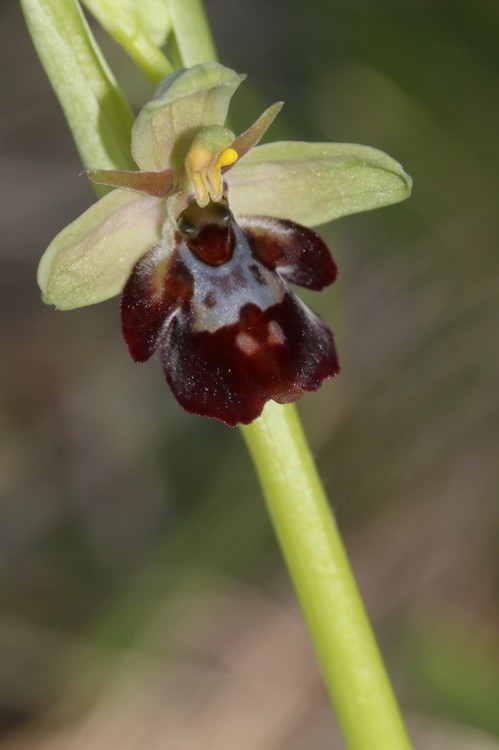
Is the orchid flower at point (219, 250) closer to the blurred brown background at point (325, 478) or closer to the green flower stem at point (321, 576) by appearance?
the green flower stem at point (321, 576)

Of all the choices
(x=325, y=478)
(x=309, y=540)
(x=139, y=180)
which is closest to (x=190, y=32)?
(x=139, y=180)

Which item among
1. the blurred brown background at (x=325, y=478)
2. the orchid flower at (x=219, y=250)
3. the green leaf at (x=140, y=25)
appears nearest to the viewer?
the orchid flower at (x=219, y=250)

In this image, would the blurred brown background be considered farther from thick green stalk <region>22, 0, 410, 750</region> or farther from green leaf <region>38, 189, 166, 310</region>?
green leaf <region>38, 189, 166, 310</region>

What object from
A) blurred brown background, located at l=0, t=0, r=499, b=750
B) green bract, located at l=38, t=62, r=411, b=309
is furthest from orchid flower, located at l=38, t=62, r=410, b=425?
blurred brown background, located at l=0, t=0, r=499, b=750

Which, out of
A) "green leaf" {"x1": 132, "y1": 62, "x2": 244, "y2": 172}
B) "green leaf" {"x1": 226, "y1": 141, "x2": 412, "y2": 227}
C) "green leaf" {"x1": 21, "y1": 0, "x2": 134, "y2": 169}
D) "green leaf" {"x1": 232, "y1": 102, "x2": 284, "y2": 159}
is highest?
"green leaf" {"x1": 21, "y1": 0, "x2": 134, "y2": 169}

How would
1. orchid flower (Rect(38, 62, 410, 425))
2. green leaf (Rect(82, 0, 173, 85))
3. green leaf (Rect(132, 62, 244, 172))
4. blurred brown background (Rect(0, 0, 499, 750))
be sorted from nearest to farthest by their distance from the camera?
green leaf (Rect(132, 62, 244, 172)), orchid flower (Rect(38, 62, 410, 425)), green leaf (Rect(82, 0, 173, 85)), blurred brown background (Rect(0, 0, 499, 750))

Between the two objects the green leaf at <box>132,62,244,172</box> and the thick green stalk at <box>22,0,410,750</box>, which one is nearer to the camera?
the green leaf at <box>132,62,244,172</box>

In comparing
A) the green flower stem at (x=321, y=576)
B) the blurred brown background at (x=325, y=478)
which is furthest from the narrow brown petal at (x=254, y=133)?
the blurred brown background at (x=325, y=478)
